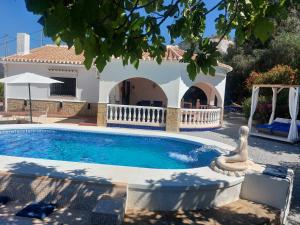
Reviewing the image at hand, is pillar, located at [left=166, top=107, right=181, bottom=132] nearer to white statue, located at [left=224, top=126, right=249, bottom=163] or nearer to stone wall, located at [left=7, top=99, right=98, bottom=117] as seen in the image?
stone wall, located at [left=7, top=99, right=98, bottom=117]

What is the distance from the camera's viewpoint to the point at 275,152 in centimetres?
1335

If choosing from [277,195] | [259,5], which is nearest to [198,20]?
[259,5]

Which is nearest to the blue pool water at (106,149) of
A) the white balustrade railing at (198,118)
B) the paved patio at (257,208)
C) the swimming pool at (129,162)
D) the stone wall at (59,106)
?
the swimming pool at (129,162)

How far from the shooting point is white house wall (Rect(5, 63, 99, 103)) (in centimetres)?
2133

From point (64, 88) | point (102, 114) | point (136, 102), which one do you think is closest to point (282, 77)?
point (136, 102)

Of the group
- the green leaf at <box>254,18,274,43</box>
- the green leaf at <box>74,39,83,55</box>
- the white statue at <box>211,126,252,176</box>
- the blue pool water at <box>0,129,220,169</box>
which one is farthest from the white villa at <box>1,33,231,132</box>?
the green leaf at <box>254,18,274,43</box>

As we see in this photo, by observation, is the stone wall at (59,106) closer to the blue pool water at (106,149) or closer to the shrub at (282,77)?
the blue pool water at (106,149)

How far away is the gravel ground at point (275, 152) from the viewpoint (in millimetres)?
8011

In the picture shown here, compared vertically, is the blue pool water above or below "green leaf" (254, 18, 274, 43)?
below

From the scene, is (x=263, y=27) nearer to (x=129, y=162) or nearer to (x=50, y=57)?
(x=129, y=162)

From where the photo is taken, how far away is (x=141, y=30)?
3385 millimetres

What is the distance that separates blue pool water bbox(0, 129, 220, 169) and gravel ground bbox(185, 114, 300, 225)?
2.15 m

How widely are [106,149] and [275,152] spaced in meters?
7.39

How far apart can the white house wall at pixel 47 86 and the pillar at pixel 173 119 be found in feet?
21.0
